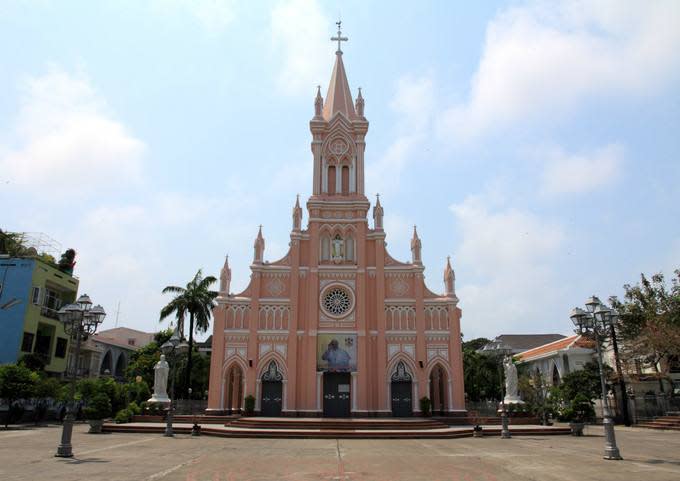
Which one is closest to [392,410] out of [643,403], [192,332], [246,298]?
[246,298]

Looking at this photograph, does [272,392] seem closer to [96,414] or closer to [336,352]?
[336,352]

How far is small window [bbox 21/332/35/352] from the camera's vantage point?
35.9 meters

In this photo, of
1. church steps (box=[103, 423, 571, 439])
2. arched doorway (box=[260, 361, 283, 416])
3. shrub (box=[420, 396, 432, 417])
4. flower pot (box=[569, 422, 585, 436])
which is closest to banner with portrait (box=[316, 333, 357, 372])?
arched doorway (box=[260, 361, 283, 416])

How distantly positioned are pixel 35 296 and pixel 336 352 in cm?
2261

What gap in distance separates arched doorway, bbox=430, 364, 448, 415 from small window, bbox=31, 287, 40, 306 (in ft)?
95.2

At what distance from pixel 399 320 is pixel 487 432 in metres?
10.6

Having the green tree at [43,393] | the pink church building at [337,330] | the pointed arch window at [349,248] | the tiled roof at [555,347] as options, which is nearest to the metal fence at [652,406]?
the pink church building at [337,330]

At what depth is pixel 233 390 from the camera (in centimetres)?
3472

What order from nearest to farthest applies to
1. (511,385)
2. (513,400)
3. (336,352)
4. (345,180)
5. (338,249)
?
1. (513,400)
2. (511,385)
3. (336,352)
4. (338,249)
5. (345,180)

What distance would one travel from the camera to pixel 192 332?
44.2 m

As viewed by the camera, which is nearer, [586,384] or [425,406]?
[425,406]

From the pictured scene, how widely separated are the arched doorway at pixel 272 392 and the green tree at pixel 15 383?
44.6ft

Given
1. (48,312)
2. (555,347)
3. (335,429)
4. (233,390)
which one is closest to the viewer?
(335,429)

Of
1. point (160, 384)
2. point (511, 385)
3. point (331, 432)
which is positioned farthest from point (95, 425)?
point (511, 385)
